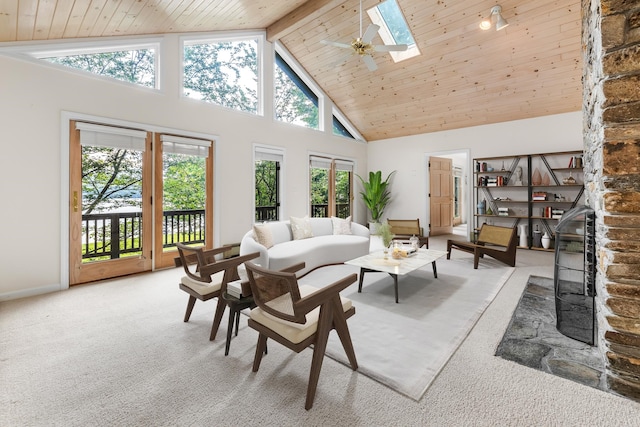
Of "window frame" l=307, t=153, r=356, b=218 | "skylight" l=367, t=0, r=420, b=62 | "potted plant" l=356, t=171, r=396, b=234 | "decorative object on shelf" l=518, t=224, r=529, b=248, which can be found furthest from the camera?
"potted plant" l=356, t=171, r=396, b=234

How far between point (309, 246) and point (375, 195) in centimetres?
389

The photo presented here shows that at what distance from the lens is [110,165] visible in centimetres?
388

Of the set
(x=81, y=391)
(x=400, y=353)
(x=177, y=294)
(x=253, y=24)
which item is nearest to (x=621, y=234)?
(x=400, y=353)

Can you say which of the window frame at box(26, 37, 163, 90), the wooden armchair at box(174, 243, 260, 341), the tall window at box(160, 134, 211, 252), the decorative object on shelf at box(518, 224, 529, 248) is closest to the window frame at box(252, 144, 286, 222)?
the tall window at box(160, 134, 211, 252)

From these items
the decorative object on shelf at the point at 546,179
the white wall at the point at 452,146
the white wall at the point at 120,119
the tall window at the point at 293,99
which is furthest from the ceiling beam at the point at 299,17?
the decorative object on shelf at the point at 546,179

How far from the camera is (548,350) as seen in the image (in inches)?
81.0

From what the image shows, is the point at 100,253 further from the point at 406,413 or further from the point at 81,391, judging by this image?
the point at 406,413

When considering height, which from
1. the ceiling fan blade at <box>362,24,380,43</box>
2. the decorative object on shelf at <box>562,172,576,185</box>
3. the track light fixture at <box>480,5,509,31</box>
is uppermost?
the track light fixture at <box>480,5,509,31</box>

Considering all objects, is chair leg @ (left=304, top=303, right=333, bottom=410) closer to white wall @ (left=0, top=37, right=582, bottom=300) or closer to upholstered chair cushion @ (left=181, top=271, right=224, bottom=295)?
upholstered chair cushion @ (left=181, top=271, right=224, bottom=295)

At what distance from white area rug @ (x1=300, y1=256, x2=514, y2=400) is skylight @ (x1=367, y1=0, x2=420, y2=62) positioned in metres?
3.81

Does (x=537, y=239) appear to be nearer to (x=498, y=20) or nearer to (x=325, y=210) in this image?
(x=498, y=20)

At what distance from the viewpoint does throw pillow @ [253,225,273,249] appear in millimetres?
4059

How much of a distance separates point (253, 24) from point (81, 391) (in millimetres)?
5614

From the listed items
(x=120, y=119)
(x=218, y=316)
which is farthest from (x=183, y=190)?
(x=218, y=316)
